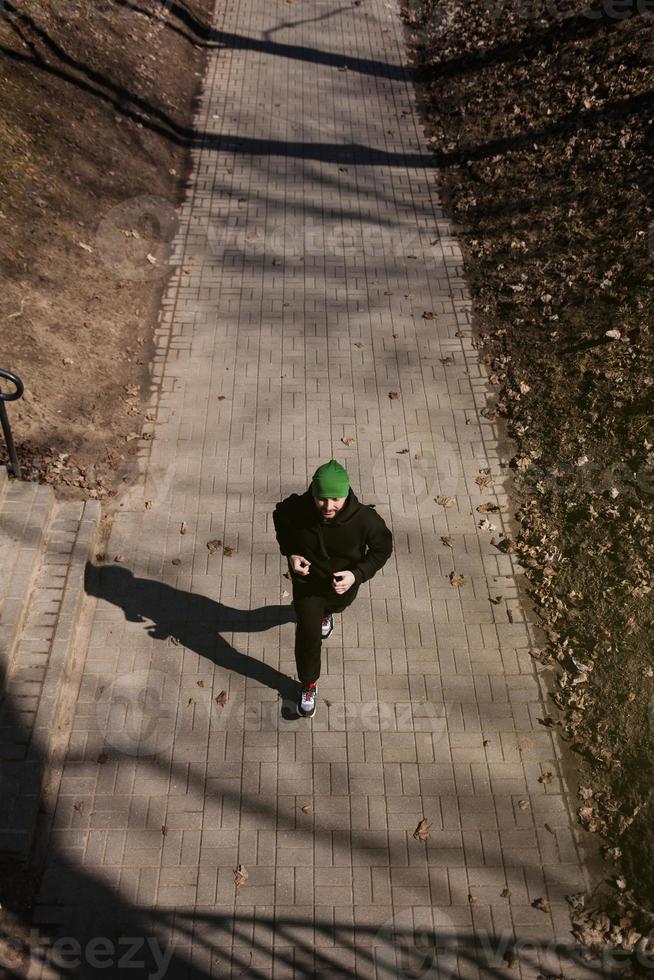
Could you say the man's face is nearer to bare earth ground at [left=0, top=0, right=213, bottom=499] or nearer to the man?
the man

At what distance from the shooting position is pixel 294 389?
27.9ft

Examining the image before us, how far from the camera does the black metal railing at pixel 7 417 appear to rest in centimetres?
620

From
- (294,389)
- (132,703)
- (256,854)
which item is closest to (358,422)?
(294,389)

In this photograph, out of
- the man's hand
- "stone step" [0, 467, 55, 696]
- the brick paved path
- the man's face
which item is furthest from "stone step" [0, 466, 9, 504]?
the man's hand

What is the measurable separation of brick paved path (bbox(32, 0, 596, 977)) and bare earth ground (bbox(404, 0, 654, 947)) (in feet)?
1.13

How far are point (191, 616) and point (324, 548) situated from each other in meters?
1.89

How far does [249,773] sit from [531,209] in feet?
28.1

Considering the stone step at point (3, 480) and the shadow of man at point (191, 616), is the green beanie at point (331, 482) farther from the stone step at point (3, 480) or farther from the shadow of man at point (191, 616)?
the stone step at point (3, 480)

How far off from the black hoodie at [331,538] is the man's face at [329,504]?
66 mm

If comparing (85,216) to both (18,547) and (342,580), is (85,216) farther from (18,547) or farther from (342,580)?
(342,580)

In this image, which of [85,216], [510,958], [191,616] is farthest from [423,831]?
[85,216]

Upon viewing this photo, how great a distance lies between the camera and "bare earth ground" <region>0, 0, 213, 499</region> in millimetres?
7898

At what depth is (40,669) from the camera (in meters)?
5.85

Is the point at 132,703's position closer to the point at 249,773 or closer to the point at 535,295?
the point at 249,773
